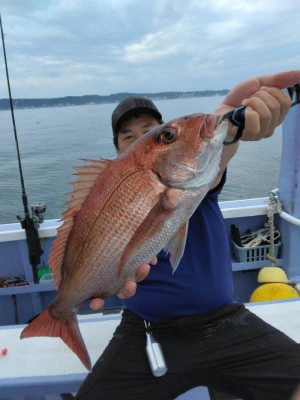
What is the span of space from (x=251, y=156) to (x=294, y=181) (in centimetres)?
1024

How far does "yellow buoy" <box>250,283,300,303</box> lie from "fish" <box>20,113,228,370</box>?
6.33 ft

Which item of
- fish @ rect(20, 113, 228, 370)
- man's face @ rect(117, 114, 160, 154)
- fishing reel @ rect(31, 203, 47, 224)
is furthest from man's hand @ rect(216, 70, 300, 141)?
fishing reel @ rect(31, 203, 47, 224)

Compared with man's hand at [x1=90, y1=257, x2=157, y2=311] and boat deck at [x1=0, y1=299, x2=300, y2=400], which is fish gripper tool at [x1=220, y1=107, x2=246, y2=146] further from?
boat deck at [x1=0, y1=299, x2=300, y2=400]

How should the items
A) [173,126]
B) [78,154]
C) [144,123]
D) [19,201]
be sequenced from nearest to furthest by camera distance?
[173,126]
[144,123]
[19,201]
[78,154]

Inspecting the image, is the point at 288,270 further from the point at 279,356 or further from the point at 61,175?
the point at 61,175

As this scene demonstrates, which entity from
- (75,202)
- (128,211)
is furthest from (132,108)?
(128,211)

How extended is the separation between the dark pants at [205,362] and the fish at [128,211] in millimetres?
352

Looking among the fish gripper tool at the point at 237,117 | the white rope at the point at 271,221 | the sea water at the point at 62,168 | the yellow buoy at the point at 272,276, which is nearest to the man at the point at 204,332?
the fish gripper tool at the point at 237,117

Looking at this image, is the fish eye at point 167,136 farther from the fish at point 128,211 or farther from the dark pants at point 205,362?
the dark pants at point 205,362

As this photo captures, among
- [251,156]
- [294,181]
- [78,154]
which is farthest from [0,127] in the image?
[294,181]

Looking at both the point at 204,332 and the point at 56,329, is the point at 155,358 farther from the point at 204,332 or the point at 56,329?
the point at 56,329

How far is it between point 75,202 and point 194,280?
913 millimetres

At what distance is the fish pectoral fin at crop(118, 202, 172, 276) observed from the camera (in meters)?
1.50

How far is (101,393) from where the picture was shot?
6.24ft
